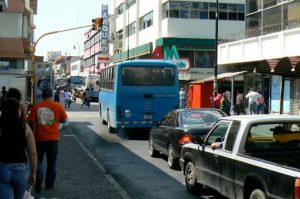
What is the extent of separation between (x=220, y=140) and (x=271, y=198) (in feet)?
6.97

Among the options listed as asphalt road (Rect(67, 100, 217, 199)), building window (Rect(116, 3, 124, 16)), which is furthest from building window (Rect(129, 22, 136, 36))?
asphalt road (Rect(67, 100, 217, 199))

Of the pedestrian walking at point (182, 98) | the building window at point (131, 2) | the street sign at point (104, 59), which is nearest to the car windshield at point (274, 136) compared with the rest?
the pedestrian walking at point (182, 98)

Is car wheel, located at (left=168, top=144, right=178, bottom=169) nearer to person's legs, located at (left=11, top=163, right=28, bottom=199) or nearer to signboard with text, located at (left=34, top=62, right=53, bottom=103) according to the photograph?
person's legs, located at (left=11, top=163, right=28, bottom=199)

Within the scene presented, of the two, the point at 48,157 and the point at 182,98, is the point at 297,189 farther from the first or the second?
the point at 182,98

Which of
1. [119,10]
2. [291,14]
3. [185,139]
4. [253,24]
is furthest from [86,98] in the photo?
[119,10]

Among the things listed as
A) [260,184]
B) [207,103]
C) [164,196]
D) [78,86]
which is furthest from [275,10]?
[78,86]

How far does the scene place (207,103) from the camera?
36125mm

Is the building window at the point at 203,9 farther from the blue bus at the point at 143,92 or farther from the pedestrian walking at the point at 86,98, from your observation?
the blue bus at the point at 143,92

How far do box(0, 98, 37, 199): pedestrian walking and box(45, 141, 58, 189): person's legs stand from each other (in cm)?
335

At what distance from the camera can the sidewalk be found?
28.4 ft

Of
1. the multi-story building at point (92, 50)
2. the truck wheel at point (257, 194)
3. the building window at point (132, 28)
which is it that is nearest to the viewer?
the truck wheel at point (257, 194)

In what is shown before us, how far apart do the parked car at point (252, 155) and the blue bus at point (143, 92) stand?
1152 cm

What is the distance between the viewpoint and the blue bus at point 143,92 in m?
19.9

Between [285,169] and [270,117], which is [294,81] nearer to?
[270,117]
